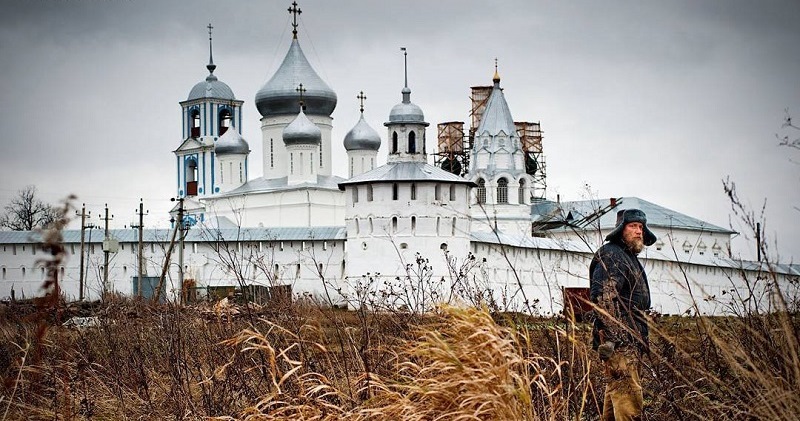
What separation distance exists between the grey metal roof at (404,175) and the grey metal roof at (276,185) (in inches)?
411

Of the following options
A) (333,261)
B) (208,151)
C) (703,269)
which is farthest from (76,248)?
(703,269)

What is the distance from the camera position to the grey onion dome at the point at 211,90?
49.9 metres

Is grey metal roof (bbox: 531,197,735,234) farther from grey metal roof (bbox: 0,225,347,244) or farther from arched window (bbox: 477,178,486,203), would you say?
grey metal roof (bbox: 0,225,347,244)

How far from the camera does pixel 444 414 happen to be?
15.6 ft

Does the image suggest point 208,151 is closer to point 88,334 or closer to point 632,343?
point 88,334

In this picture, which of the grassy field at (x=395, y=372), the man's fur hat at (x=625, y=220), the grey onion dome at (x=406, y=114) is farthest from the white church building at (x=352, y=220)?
the man's fur hat at (x=625, y=220)

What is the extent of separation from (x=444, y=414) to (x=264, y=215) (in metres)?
37.4

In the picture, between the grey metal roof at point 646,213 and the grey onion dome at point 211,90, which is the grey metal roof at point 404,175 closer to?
the grey metal roof at point 646,213

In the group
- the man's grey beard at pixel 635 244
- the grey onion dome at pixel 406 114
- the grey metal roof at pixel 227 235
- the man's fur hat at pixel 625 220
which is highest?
the grey onion dome at pixel 406 114

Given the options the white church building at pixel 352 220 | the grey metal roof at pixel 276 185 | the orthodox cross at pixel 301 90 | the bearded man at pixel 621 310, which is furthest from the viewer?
the orthodox cross at pixel 301 90

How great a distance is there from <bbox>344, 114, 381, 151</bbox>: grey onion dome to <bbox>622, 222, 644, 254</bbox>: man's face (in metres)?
36.6

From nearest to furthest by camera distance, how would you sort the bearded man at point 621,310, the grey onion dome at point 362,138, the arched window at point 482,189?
1. the bearded man at point 621,310
2. the grey onion dome at point 362,138
3. the arched window at point 482,189

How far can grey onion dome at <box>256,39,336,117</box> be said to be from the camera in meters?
43.0

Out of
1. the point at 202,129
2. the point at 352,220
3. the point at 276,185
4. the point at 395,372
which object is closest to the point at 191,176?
the point at 202,129
